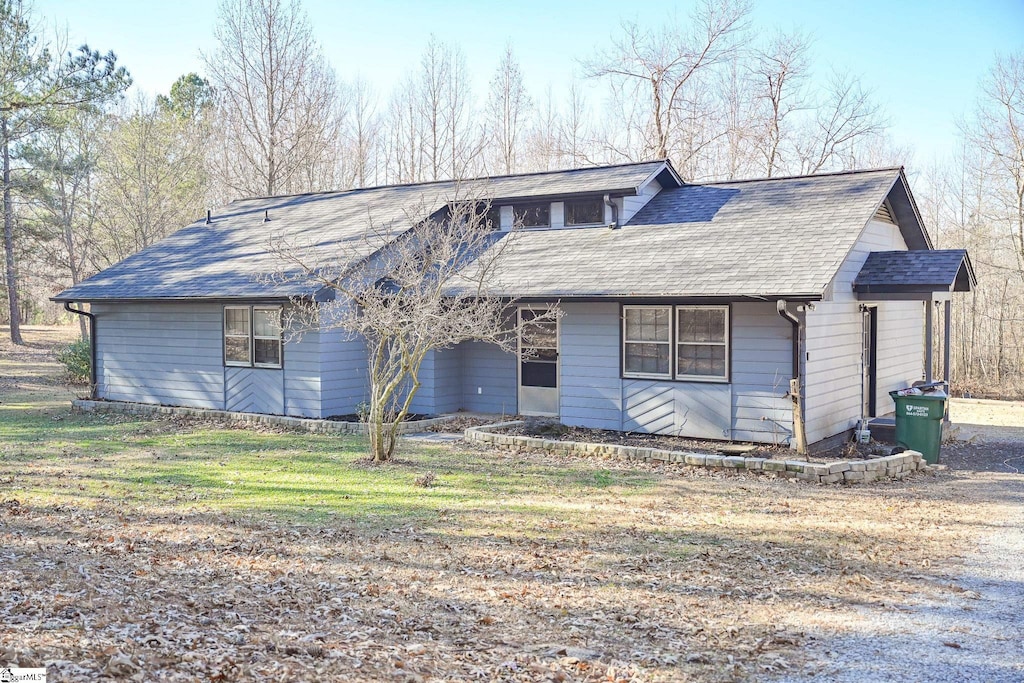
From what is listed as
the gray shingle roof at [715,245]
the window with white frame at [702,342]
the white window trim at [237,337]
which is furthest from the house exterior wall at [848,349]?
the white window trim at [237,337]

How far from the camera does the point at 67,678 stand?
450 cm

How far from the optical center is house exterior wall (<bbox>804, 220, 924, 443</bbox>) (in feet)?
43.4

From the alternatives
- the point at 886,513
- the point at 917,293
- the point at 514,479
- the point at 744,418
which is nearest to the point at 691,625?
the point at 886,513

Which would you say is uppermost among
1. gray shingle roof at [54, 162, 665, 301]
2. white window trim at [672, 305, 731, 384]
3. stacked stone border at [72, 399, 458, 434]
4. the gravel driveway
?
gray shingle roof at [54, 162, 665, 301]

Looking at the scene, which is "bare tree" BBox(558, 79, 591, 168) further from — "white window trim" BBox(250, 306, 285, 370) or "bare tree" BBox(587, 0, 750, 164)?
"white window trim" BBox(250, 306, 285, 370)

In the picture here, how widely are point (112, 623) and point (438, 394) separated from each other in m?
11.3

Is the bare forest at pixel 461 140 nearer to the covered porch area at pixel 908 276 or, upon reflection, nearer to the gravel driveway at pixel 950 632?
the covered porch area at pixel 908 276

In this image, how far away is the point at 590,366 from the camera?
48.2 feet

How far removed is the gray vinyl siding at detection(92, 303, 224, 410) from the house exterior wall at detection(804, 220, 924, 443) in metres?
10.9

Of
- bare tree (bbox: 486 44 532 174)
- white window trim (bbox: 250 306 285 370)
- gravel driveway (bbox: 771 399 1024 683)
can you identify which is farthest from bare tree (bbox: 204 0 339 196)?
gravel driveway (bbox: 771 399 1024 683)

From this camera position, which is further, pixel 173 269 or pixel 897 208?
pixel 173 269

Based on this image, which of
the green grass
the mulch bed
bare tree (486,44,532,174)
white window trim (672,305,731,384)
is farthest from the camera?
bare tree (486,44,532,174)

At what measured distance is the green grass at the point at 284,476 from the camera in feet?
31.1

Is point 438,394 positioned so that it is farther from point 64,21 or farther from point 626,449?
point 64,21
